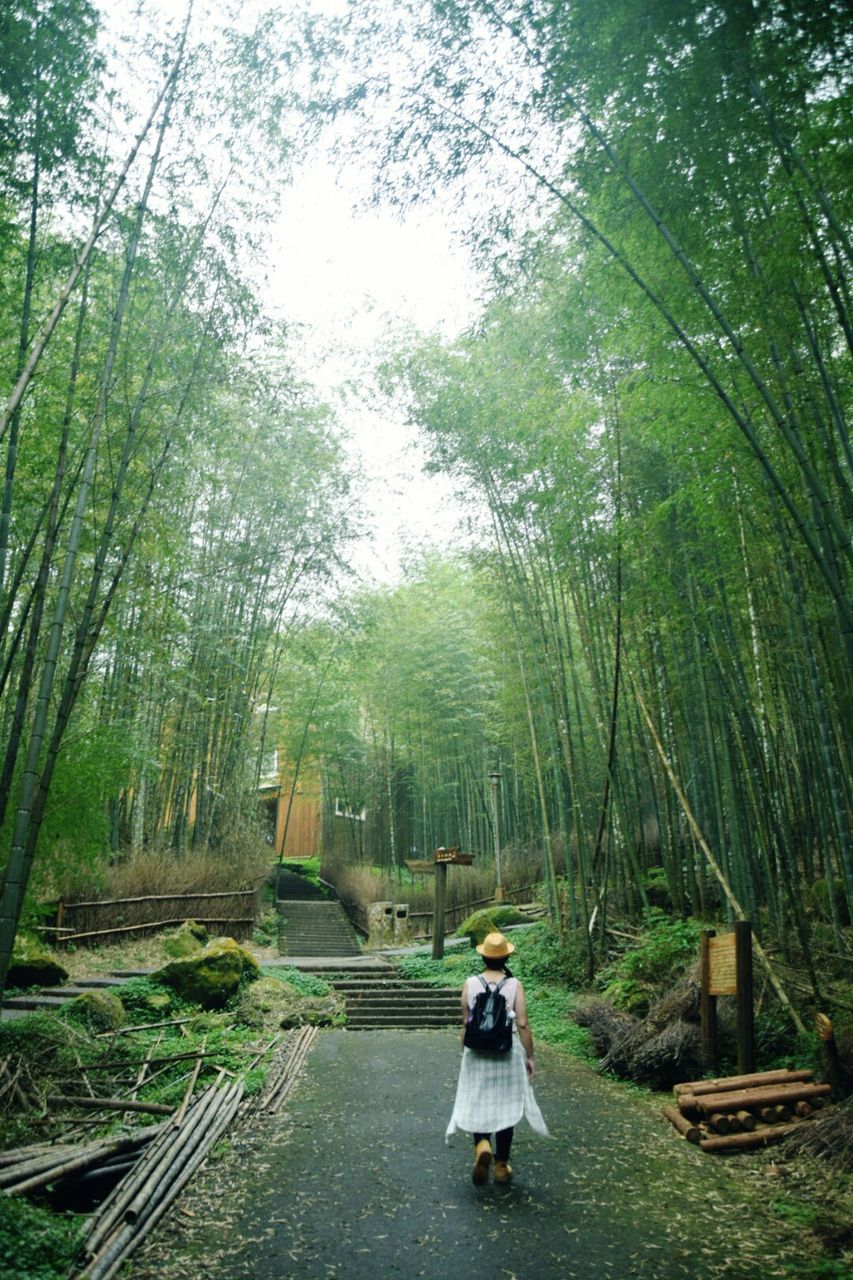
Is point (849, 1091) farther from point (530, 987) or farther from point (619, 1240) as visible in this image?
point (530, 987)

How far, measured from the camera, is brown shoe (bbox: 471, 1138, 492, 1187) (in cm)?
281

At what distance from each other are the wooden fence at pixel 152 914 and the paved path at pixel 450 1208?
489 cm

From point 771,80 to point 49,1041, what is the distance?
17.1 feet

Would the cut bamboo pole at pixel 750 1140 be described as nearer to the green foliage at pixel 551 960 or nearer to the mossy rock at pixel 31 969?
the green foliage at pixel 551 960

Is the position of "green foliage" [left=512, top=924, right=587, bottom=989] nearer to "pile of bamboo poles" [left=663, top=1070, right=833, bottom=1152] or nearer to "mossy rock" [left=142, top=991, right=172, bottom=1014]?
"pile of bamboo poles" [left=663, top=1070, right=833, bottom=1152]

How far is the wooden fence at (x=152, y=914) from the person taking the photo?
7.86 metres

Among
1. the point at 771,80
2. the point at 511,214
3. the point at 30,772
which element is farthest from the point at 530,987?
the point at 771,80

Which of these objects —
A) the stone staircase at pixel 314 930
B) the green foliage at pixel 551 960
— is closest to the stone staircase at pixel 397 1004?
the green foliage at pixel 551 960

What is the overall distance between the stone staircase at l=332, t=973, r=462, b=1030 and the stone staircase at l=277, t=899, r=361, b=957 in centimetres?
264

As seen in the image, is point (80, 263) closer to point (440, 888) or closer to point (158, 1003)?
point (158, 1003)

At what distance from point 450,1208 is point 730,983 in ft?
6.28

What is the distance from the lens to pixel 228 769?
33.6 feet

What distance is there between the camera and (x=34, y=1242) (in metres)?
2.07

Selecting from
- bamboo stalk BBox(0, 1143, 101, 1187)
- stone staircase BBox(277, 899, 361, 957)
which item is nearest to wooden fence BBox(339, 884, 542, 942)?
stone staircase BBox(277, 899, 361, 957)
